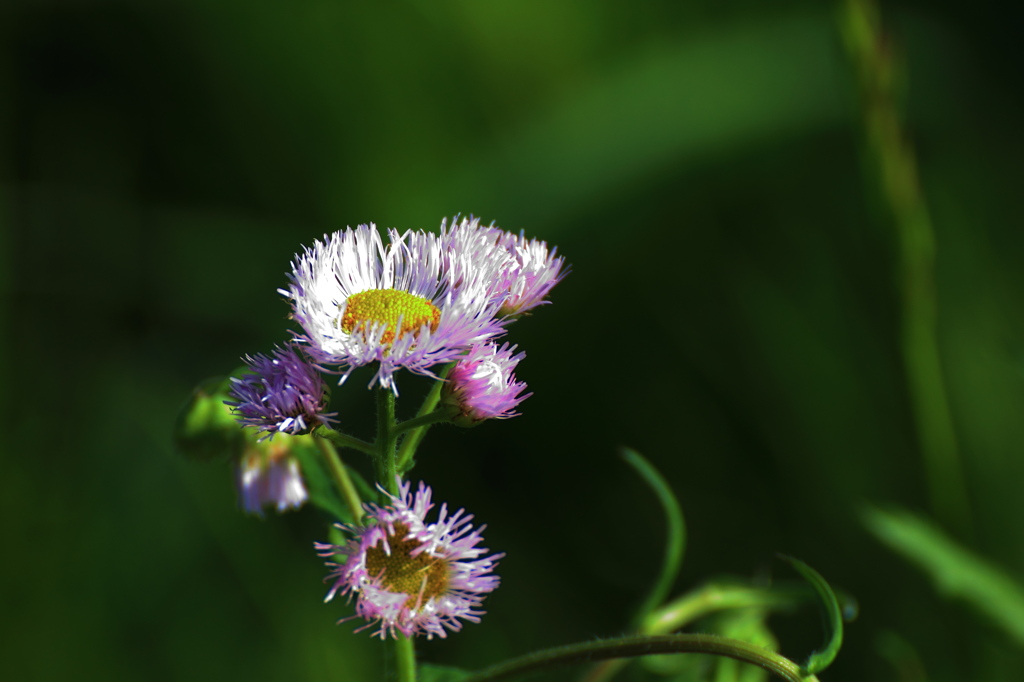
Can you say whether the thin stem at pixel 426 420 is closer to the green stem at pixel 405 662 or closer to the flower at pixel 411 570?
the flower at pixel 411 570

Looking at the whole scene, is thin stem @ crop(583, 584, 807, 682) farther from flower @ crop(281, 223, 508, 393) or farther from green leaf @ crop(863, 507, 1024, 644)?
flower @ crop(281, 223, 508, 393)

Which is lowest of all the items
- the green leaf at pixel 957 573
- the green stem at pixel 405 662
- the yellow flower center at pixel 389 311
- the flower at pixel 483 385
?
the green leaf at pixel 957 573

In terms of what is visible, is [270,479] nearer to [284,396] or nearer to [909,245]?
[284,396]

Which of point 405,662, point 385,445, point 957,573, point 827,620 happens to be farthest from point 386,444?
point 957,573

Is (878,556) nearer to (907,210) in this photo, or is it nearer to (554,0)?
(907,210)

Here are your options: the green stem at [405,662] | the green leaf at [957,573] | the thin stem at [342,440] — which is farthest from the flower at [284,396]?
Answer: the green leaf at [957,573]

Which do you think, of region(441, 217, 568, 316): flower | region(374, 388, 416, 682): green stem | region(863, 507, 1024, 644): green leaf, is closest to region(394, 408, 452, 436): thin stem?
region(374, 388, 416, 682): green stem
